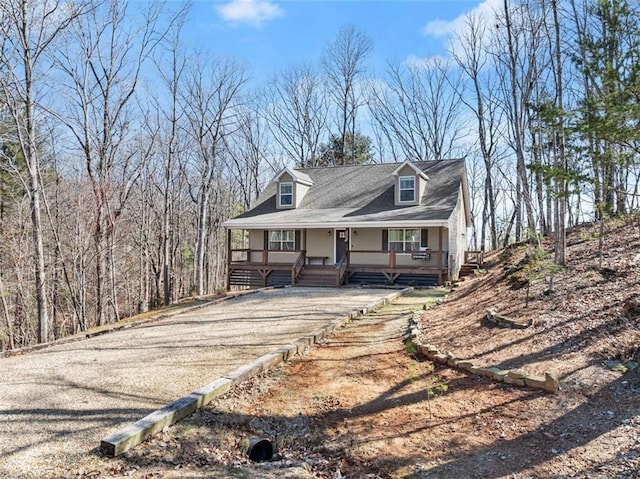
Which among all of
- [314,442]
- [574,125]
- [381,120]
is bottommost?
[314,442]

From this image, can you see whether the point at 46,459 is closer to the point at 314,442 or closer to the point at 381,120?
the point at 314,442

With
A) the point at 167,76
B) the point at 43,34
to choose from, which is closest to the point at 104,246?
the point at 43,34

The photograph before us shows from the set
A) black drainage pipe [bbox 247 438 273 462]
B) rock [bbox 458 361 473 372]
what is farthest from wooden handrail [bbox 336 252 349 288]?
black drainage pipe [bbox 247 438 273 462]

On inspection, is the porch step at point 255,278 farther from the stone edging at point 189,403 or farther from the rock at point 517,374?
the rock at point 517,374

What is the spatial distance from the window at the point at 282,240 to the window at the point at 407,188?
5.57 meters

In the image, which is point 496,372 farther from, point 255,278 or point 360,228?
point 255,278

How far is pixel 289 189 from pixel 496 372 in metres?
17.1

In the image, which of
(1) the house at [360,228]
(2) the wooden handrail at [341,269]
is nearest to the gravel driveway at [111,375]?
(2) the wooden handrail at [341,269]

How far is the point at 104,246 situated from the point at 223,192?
17949mm

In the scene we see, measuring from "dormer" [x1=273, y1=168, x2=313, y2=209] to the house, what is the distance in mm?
51

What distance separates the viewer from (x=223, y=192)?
32688mm

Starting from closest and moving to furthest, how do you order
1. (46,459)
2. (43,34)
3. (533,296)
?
(46,459), (533,296), (43,34)

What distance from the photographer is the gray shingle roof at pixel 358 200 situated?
57.2 feet

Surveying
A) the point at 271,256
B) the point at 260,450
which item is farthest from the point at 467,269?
the point at 260,450
